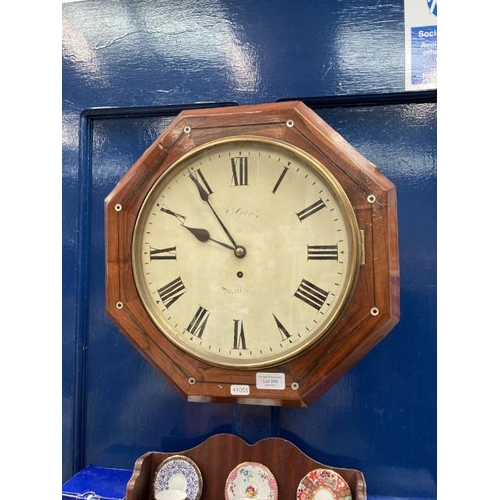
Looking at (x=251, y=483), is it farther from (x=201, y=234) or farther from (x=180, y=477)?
(x=201, y=234)

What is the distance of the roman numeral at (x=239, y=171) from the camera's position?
0.90 metres

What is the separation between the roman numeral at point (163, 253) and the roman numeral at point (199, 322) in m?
0.11

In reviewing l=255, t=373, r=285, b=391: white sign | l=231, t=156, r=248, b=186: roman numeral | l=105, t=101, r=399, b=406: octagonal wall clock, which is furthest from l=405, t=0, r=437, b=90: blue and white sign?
l=255, t=373, r=285, b=391: white sign

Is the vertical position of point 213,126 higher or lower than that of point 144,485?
higher

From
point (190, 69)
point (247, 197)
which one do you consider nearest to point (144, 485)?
point (247, 197)

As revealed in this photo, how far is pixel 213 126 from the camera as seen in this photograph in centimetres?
92

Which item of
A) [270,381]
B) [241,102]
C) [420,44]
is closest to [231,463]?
[270,381]

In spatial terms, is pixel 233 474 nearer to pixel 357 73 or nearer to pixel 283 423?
pixel 283 423

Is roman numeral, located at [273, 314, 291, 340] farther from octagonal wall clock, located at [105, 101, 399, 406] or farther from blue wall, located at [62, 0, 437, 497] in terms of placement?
blue wall, located at [62, 0, 437, 497]

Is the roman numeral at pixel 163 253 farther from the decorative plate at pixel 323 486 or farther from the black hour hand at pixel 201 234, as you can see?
the decorative plate at pixel 323 486

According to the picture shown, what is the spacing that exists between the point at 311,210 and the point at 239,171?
150 mm

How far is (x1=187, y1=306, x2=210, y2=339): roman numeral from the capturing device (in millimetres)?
902

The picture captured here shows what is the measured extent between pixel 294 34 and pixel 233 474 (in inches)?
39.2

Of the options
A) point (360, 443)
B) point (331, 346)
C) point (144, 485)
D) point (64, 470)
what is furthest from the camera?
point (64, 470)
